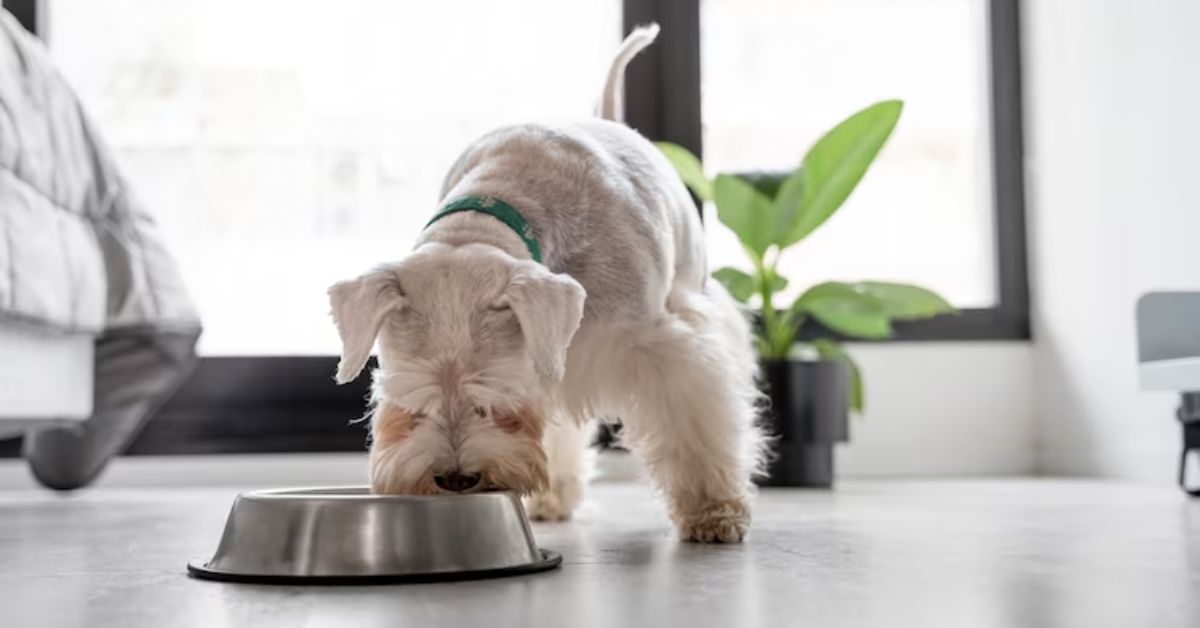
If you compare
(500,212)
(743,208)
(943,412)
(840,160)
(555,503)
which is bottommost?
(555,503)

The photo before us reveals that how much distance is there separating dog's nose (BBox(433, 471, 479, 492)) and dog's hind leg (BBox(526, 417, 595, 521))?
2.95ft

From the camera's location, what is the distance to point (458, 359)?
188 cm

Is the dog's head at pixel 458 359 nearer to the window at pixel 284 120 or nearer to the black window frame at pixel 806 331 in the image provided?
the black window frame at pixel 806 331

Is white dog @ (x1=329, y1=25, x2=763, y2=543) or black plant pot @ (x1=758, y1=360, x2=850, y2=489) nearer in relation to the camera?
white dog @ (x1=329, y1=25, x2=763, y2=543)

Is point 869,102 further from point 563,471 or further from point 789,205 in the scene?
point 563,471

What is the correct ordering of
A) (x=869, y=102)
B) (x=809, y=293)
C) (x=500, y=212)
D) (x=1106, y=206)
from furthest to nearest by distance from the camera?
(x=869, y=102)
(x=1106, y=206)
(x=809, y=293)
(x=500, y=212)

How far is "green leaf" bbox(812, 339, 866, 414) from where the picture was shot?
4.07m

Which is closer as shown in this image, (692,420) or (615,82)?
(692,420)

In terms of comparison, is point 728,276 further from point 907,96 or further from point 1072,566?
point 1072,566

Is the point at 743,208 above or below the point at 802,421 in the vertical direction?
above

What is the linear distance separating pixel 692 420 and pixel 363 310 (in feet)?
2.08

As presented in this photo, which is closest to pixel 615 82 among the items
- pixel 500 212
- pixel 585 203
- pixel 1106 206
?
pixel 585 203


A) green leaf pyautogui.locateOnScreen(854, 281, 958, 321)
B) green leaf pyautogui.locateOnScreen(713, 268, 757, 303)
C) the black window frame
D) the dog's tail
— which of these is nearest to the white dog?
the dog's tail

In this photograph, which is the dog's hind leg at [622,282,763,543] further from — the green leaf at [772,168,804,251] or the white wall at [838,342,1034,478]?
the white wall at [838,342,1034,478]
